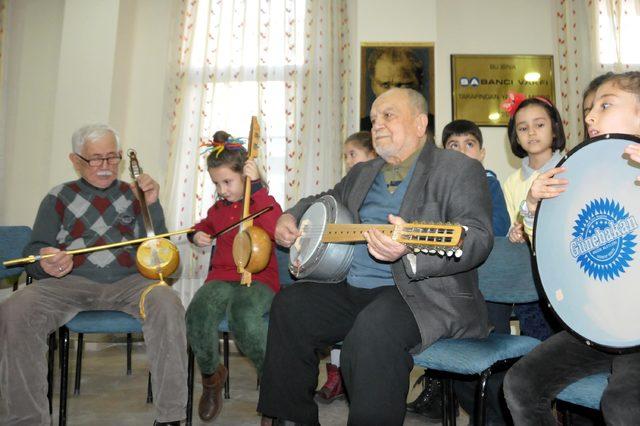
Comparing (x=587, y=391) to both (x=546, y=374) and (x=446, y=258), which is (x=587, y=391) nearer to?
(x=546, y=374)

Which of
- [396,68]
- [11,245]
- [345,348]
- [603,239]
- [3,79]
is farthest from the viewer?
[3,79]

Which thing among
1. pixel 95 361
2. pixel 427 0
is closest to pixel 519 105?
pixel 427 0

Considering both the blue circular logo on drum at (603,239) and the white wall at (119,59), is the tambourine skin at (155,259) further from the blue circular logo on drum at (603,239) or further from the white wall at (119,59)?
the white wall at (119,59)

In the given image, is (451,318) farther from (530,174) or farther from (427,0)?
(427,0)

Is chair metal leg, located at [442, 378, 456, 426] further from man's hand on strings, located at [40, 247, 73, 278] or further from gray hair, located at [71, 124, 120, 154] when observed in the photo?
gray hair, located at [71, 124, 120, 154]

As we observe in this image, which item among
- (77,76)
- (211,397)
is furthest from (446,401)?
(77,76)

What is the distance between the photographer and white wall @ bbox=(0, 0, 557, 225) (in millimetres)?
4578

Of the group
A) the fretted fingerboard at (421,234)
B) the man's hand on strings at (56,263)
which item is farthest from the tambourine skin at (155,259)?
the fretted fingerboard at (421,234)

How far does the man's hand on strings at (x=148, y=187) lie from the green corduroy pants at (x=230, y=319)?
0.60 metres

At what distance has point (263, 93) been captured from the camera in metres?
4.81

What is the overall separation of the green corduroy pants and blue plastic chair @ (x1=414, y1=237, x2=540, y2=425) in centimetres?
85

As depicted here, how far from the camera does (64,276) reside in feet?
8.38

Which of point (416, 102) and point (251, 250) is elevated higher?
point (416, 102)

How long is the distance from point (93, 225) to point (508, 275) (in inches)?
80.1
